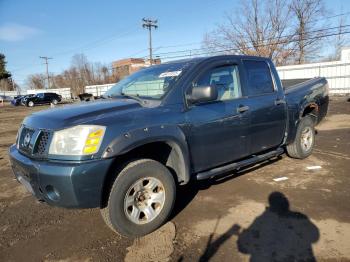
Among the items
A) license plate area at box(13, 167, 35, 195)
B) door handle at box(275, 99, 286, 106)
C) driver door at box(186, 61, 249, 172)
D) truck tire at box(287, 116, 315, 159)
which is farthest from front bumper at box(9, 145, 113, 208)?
truck tire at box(287, 116, 315, 159)

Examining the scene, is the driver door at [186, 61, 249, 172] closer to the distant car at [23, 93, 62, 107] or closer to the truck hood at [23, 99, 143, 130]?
the truck hood at [23, 99, 143, 130]

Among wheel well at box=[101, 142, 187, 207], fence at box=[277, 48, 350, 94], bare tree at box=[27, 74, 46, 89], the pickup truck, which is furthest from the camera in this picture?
bare tree at box=[27, 74, 46, 89]

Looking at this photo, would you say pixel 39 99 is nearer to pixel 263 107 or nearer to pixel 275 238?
pixel 263 107

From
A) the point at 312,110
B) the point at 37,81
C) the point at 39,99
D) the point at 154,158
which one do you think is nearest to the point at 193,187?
the point at 154,158

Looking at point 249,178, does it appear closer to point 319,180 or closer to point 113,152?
point 319,180

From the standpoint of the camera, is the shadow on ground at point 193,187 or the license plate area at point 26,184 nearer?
the license plate area at point 26,184

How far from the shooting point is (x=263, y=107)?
4688mm

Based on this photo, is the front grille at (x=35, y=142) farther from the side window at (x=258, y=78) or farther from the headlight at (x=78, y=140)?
the side window at (x=258, y=78)

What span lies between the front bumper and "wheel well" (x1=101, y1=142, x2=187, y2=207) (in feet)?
0.59

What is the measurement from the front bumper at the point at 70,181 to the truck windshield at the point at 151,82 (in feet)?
3.98

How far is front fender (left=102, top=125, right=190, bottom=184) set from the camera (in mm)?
3121

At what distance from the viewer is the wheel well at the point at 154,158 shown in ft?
10.8

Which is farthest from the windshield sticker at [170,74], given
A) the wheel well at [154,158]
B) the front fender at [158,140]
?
the wheel well at [154,158]

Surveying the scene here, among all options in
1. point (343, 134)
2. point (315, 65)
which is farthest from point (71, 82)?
point (343, 134)
